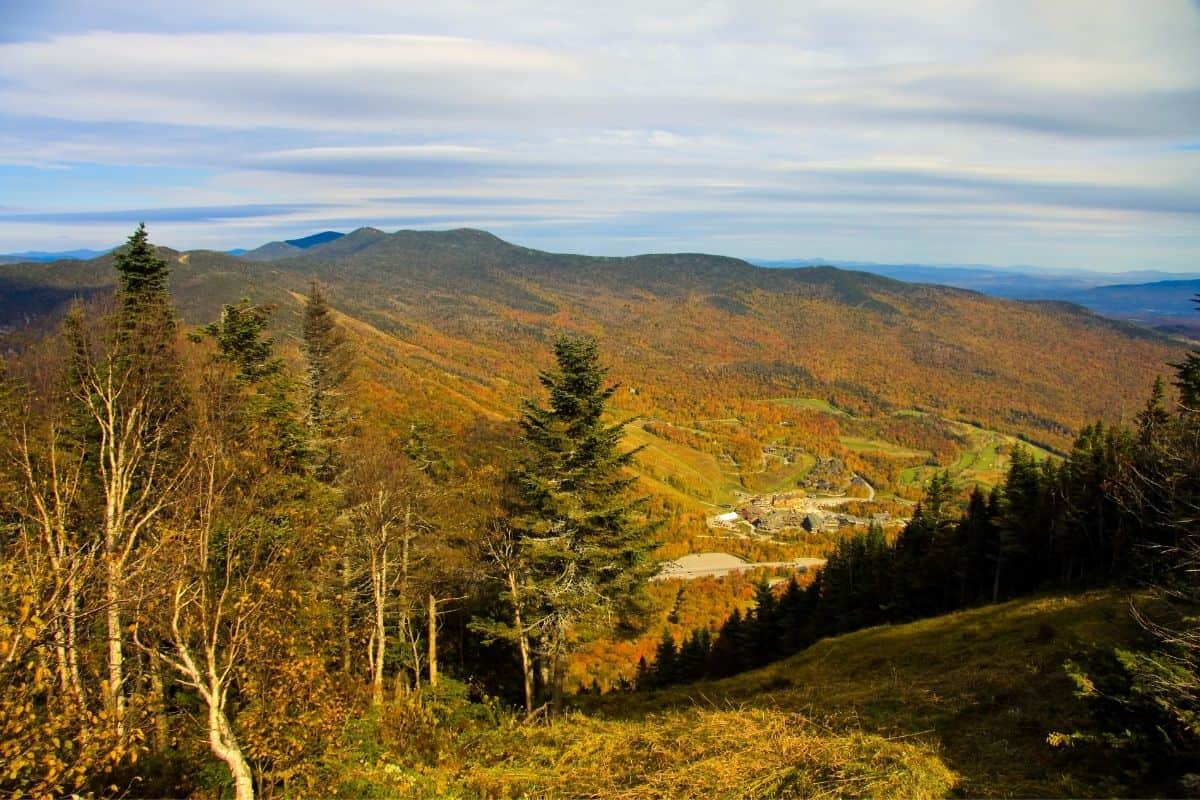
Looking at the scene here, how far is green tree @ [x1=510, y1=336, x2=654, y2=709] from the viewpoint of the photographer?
18.0 meters

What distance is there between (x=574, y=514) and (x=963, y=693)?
1003 centimetres

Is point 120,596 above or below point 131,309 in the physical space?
below

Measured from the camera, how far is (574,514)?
17734 millimetres

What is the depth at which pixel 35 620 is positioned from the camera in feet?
19.4

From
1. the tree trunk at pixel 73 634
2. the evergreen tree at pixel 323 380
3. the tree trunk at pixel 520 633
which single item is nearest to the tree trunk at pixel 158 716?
the tree trunk at pixel 73 634

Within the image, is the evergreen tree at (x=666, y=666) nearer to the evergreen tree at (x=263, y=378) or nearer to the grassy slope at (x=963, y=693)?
the grassy slope at (x=963, y=693)

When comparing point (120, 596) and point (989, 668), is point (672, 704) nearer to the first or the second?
point (989, 668)

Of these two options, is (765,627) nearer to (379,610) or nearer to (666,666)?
(666,666)

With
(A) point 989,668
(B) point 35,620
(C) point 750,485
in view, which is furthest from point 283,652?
(C) point 750,485

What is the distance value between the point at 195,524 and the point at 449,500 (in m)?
11.8

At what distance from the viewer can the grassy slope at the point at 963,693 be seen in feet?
32.3

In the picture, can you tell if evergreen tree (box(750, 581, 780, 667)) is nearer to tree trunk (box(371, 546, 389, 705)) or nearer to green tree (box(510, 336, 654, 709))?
green tree (box(510, 336, 654, 709))

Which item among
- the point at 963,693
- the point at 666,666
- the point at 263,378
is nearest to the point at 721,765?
the point at 963,693

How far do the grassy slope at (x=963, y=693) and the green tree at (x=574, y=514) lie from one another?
3.12 m
